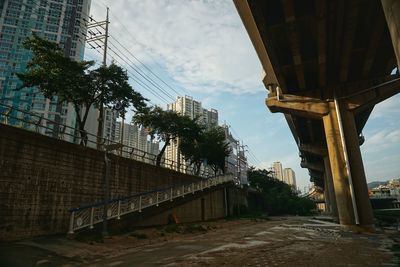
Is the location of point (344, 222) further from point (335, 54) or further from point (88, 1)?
point (88, 1)

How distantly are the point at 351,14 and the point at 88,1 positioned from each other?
9177 centimetres

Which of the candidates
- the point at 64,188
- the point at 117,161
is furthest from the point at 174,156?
the point at 64,188

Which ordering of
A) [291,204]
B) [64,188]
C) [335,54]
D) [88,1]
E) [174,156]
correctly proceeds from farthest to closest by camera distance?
1. [88,1]
2. [174,156]
3. [291,204]
4. [335,54]
5. [64,188]

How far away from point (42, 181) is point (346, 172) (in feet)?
65.2

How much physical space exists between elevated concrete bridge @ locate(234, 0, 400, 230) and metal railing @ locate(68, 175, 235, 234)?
10990 millimetres

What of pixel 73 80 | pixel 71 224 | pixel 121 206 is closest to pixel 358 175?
pixel 121 206

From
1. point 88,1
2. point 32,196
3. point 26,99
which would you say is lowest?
point 32,196

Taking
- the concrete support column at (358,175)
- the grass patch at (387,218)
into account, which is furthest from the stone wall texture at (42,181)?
the grass patch at (387,218)

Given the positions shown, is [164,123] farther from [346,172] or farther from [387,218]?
[387,218]

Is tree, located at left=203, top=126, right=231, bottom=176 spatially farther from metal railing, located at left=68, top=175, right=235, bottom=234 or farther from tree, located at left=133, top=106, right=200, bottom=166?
metal railing, located at left=68, top=175, right=235, bottom=234

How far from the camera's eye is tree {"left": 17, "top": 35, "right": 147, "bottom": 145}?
806 inches

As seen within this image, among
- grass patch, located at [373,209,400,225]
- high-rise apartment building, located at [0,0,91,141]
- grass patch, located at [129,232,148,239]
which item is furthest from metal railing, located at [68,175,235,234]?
high-rise apartment building, located at [0,0,91,141]

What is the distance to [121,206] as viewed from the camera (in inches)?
665

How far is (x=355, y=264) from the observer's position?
825 centimetres
